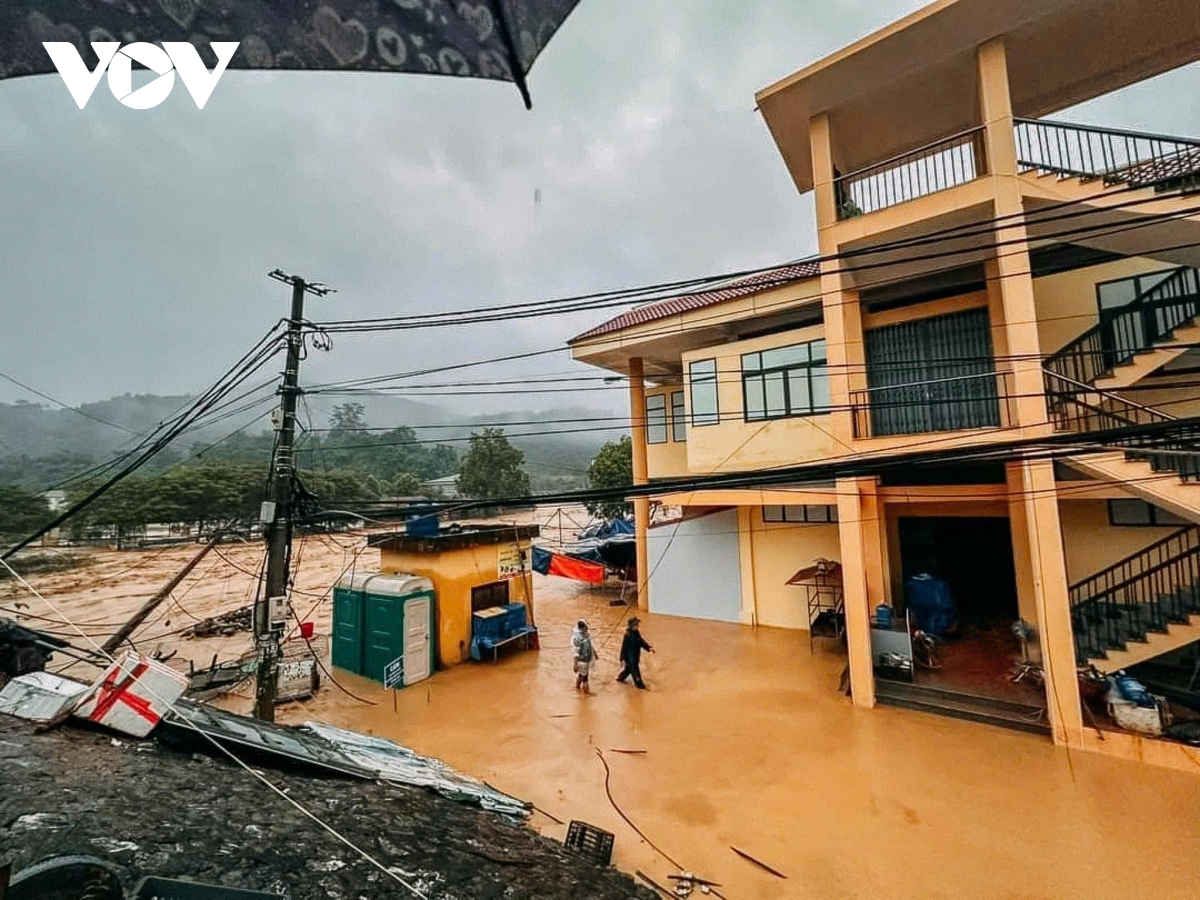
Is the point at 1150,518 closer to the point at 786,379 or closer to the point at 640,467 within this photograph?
the point at 786,379

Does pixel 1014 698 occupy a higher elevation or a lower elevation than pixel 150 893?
lower

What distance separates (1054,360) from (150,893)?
40.0 ft

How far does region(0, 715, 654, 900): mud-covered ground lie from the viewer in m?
3.09

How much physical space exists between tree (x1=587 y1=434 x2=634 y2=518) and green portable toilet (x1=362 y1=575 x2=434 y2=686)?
1416 cm

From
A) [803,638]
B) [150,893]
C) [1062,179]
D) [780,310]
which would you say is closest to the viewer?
[150,893]

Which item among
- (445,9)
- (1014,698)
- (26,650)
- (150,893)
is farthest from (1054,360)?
(26,650)

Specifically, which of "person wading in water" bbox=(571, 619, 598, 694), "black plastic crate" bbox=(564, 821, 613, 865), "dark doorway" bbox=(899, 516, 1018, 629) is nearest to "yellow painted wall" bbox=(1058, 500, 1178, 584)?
"dark doorway" bbox=(899, 516, 1018, 629)

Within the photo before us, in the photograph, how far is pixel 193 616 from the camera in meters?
16.5

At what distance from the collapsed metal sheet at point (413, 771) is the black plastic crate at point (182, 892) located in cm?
321

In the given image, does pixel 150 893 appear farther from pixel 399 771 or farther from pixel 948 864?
pixel 948 864

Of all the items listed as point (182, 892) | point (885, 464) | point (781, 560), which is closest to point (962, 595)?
point (781, 560)

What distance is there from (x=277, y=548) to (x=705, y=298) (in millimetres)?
10040

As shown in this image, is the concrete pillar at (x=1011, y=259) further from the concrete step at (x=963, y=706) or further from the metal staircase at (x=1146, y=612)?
the concrete step at (x=963, y=706)

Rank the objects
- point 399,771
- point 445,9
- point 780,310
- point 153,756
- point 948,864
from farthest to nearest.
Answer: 1. point 780,310
2. point 399,771
3. point 948,864
4. point 153,756
5. point 445,9
